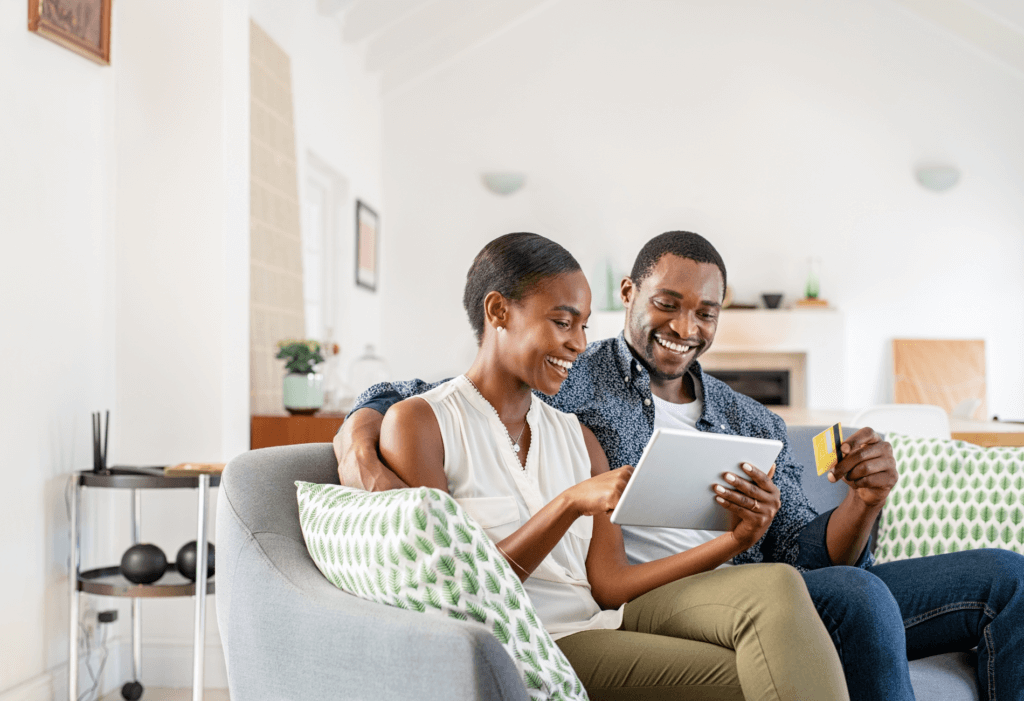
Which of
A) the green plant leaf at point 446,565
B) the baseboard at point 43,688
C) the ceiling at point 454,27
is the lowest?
the baseboard at point 43,688

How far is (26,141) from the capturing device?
2.37m

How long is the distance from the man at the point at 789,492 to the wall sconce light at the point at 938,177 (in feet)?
16.0

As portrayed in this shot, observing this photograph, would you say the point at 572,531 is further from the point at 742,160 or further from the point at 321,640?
the point at 742,160

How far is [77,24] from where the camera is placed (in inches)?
100

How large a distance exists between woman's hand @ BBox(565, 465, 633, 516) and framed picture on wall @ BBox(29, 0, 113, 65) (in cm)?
202

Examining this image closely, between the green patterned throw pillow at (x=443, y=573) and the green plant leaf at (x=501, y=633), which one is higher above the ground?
the green patterned throw pillow at (x=443, y=573)

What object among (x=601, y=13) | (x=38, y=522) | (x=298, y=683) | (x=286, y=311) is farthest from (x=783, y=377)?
(x=298, y=683)

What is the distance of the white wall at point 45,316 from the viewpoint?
7.54ft

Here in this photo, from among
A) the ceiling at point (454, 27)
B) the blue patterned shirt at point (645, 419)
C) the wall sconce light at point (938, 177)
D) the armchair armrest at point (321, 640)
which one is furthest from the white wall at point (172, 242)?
the wall sconce light at point (938, 177)

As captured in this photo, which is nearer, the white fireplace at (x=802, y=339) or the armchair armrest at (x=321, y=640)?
the armchair armrest at (x=321, y=640)

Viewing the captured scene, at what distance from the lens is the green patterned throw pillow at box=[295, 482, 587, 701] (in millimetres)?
1058

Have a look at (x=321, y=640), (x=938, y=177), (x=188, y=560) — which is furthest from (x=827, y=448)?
(x=938, y=177)

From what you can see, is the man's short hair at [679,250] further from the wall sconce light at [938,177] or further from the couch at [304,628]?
the wall sconce light at [938,177]

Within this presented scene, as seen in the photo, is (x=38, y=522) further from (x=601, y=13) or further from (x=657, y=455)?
(x=601, y=13)
